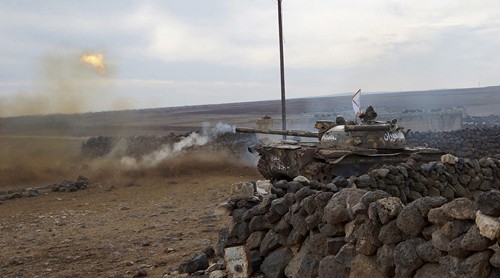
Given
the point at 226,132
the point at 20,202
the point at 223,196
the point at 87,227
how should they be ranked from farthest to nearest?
the point at 226,132
the point at 20,202
the point at 223,196
the point at 87,227

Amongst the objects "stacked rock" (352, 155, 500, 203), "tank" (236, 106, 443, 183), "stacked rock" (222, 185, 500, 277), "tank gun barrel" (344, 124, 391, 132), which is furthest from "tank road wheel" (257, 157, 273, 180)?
"stacked rock" (222, 185, 500, 277)

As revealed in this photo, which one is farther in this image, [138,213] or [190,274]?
[138,213]

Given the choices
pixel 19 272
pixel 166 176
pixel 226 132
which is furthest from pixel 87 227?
pixel 226 132

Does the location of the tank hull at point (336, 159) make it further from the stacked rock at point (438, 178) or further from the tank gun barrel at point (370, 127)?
the stacked rock at point (438, 178)

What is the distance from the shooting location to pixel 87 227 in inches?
544

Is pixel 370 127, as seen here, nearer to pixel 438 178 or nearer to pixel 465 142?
pixel 438 178

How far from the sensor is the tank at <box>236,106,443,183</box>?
43.3 feet

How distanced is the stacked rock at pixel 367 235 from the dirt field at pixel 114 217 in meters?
2.24

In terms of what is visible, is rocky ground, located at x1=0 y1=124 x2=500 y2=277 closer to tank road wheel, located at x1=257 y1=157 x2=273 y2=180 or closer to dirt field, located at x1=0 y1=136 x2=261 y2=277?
dirt field, located at x1=0 y1=136 x2=261 y2=277

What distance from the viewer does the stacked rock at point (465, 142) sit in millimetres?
23481

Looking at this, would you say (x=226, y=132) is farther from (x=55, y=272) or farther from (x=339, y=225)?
(x=339, y=225)

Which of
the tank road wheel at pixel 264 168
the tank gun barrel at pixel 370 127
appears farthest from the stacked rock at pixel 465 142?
the tank gun barrel at pixel 370 127

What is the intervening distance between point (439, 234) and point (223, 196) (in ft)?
44.7

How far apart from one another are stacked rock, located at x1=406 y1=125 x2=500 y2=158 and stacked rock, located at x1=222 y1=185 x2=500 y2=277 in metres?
16.6
